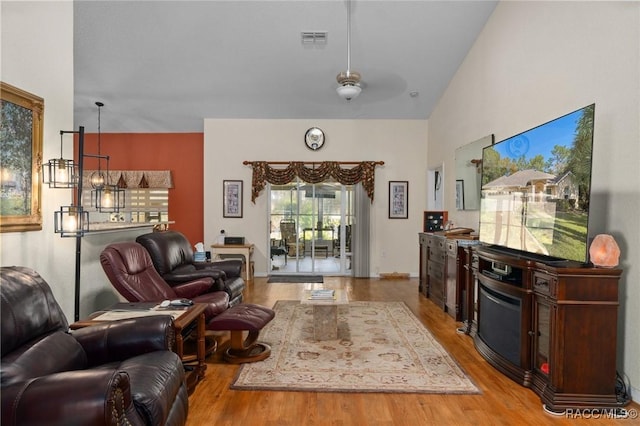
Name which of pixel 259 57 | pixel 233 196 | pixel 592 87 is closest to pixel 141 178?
pixel 233 196

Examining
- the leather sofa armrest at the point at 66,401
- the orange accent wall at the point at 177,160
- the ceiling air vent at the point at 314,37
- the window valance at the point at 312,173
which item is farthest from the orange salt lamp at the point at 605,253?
the orange accent wall at the point at 177,160

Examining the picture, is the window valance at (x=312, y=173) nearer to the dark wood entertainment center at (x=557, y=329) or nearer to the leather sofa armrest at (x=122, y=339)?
the dark wood entertainment center at (x=557, y=329)

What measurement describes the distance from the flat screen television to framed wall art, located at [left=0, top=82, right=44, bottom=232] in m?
3.53

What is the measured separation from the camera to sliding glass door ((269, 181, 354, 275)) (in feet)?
23.9

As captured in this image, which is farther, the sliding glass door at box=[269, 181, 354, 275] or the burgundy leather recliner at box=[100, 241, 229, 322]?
the sliding glass door at box=[269, 181, 354, 275]

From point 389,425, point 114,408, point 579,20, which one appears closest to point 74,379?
point 114,408

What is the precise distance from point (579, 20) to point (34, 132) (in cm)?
416

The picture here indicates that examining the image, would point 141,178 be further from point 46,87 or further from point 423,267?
point 423,267

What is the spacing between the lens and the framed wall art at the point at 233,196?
7129mm

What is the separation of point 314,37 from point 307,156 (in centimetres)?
244

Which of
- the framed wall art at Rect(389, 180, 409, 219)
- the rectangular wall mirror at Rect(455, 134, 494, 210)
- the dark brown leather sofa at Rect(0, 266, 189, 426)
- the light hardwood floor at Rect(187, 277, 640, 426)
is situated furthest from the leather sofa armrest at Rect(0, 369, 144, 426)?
the framed wall art at Rect(389, 180, 409, 219)

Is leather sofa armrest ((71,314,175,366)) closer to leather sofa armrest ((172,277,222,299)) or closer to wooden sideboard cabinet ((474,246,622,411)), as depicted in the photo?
leather sofa armrest ((172,277,222,299))

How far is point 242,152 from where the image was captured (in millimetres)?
7133

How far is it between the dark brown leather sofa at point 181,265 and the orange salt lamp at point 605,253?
3.20 metres
